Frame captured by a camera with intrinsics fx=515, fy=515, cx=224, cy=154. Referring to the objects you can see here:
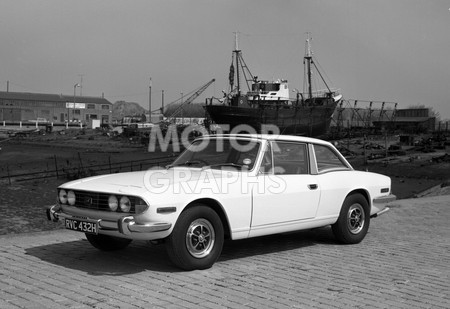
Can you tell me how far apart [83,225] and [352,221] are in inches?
158

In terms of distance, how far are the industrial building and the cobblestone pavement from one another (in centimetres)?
Answer: 11656

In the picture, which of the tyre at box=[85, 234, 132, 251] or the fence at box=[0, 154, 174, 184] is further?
the fence at box=[0, 154, 174, 184]

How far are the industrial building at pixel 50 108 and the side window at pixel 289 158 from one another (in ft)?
383

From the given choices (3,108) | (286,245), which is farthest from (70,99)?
(286,245)

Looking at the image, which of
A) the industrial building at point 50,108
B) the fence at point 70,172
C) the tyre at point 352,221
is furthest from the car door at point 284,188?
the industrial building at point 50,108

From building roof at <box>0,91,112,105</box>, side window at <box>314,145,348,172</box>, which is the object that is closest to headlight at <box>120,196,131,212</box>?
side window at <box>314,145,348,172</box>

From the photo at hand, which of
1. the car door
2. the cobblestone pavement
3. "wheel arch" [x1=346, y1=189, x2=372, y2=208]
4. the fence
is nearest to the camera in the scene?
the cobblestone pavement

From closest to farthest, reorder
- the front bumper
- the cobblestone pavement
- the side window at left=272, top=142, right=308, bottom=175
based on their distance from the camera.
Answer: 1. the cobblestone pavement
2. the front bumper
3. the side window at left=272, top=142, right=308, bottom=175

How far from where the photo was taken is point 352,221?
7.69 metres

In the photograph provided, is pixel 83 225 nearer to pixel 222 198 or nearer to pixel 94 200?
pixel 94 200

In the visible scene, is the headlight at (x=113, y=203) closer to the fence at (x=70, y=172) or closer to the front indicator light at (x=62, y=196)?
the front indicator light at (x=62, y=196)

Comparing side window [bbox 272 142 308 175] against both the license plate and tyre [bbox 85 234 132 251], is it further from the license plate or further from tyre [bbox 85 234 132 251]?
the license plate

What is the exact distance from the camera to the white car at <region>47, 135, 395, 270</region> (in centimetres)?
546

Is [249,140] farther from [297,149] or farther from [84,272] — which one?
[84,272]
